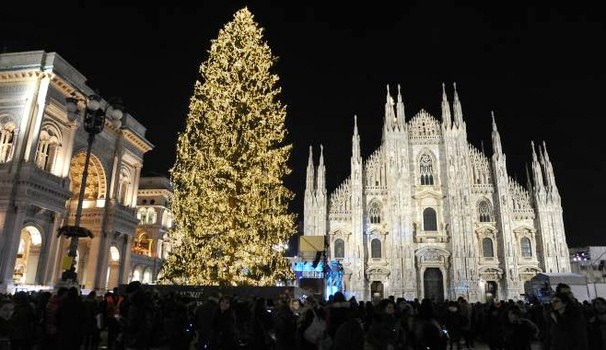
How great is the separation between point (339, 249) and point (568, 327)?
1568 inches

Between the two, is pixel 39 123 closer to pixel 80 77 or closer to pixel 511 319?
pixel 80 77

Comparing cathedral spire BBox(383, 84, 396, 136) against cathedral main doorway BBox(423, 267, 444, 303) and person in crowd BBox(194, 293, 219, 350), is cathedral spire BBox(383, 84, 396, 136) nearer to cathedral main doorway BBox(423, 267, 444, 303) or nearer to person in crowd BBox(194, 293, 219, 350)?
cathedral main doorway BBox(423, 267, 444, 303)

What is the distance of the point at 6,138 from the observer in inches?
1037

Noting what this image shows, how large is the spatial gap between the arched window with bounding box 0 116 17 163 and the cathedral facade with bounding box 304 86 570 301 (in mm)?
27362

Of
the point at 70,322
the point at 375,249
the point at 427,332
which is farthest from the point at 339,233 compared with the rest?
the point at 427,332

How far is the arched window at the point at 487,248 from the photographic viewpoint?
145 feet

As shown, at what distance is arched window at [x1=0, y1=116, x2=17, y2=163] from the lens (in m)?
26.0

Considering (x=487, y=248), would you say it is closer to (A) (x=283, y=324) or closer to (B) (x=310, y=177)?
(B) (x=310, y=177)

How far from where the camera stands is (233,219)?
47.2ft

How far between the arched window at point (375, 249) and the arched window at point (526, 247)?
14319mm

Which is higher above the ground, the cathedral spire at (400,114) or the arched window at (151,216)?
the cathedral spire at (400,114)

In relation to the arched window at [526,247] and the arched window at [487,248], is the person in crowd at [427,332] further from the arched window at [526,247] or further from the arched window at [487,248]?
the arched window at [526,247]

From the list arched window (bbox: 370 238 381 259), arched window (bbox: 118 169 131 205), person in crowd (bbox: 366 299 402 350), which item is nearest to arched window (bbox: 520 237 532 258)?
arched window (bbox: 370 238 381 259)

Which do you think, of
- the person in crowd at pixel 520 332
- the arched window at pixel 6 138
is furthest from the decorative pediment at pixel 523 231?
the arched window at pixel 6 138
